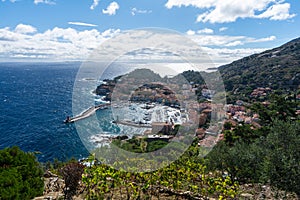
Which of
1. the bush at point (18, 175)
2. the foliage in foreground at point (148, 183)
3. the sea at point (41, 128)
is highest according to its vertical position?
the bush at point (18, 175)

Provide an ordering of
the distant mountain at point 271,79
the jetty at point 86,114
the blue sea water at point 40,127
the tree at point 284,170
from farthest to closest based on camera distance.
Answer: the distant mountain at point 271,79 → the jetty at point 86,114 → the blue sea water at point 40,127 → the tree at point 284,170

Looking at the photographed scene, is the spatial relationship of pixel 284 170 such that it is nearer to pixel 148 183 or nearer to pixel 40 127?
pixel 148 183

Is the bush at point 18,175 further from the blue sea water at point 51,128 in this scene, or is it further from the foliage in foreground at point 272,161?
the blue sea water at point 51,128

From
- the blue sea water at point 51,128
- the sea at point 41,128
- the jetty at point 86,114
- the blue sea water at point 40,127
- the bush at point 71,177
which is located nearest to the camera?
the bush at point 71,177

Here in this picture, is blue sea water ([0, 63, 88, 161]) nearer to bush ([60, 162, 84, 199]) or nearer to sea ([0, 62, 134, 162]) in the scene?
sea ([0, 62, 134, 162])

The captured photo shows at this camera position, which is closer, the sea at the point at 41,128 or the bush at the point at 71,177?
the bush at the point at 71,177

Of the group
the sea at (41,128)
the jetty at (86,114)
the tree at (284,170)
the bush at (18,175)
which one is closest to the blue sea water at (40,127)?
the sea at (41,128)

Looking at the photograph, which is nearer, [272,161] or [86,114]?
[272,161]

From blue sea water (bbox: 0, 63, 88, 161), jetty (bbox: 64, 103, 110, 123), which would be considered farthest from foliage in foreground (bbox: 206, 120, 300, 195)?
jetty (bbox: 64, 103, 110, 123)

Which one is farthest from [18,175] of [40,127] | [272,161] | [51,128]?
[40,127]
